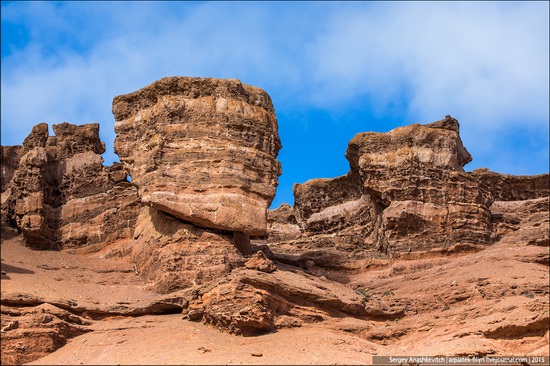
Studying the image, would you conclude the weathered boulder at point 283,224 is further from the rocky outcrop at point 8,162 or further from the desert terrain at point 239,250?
the rocky outcrop at point 8,162

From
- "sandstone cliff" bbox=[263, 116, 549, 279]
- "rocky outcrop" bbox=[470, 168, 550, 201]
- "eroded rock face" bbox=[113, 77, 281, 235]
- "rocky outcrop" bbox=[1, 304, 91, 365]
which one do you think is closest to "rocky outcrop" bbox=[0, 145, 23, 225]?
"eroded rock face" bbox=[113, 77, 281, 235]

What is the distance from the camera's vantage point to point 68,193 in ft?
145

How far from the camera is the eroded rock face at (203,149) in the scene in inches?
1596

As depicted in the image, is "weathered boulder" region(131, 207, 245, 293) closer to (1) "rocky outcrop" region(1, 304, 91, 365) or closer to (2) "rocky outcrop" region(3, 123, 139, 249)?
(2) "rocky outcrop" region(3, 123, 139, 249)

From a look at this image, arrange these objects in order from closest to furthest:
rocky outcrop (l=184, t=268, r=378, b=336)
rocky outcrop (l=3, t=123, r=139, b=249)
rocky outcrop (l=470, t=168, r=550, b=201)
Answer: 1. rocky outcrop (l=184, t=268, r=378, b=336)
2. rocky outcrop (l=3, t=123, r=139, b=249)
3. rocky outcrop (l=470, t=168, r=550, b=201)

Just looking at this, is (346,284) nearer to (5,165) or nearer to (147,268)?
(147,268)

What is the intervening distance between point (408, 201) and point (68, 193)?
13.7 meters

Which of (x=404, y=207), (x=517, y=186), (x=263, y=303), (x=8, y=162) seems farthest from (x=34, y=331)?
(x=517, y=186)

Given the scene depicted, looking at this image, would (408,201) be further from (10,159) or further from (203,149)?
(10,159)

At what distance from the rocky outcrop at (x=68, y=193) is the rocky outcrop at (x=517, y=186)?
18595 mm

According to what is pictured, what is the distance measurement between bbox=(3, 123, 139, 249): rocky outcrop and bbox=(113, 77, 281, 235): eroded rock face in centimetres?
152

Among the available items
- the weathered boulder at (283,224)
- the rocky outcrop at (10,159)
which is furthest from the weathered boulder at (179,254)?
the weathered boulder at (283,224)

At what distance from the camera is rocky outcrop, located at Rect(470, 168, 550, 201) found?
54375 mm

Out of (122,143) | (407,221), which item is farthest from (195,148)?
(407,221)
